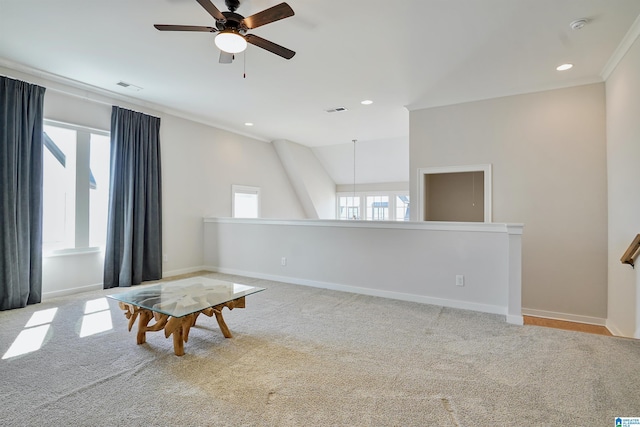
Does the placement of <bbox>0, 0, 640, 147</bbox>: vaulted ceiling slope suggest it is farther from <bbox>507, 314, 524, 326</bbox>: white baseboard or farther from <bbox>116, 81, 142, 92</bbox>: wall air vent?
<bbox>507, 314, 524, 326</bbox>: white baseboard

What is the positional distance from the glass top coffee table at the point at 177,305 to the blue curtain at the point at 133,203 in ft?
6.19

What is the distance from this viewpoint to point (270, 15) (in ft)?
7.04

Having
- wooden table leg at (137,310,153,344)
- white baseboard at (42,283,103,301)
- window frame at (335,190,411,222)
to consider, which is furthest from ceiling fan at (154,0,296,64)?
window frame at (335,190,411,222)

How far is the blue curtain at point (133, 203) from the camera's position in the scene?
4.39 meters

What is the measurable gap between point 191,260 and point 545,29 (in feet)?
18.7

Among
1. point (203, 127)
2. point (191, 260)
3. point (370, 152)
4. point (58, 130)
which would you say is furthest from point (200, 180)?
point (370, 152)

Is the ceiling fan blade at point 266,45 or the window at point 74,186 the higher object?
the ceiling fan blade at point 266,45

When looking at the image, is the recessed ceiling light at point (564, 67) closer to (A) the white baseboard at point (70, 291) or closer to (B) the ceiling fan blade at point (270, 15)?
(B) the ceiling fan blade at point (270, 15)

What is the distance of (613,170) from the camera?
11.9 feet

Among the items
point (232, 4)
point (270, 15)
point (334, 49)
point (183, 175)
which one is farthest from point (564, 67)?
point (183, 175)

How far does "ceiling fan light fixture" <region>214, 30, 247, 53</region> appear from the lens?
90.6 inches

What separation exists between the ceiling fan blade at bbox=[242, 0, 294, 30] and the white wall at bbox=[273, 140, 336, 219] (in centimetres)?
530

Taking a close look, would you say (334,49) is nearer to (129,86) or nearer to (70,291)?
(129,86)

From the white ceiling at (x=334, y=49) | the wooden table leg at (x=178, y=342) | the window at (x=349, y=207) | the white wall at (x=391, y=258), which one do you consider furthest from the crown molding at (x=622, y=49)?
the window at (x=349, y=207)
